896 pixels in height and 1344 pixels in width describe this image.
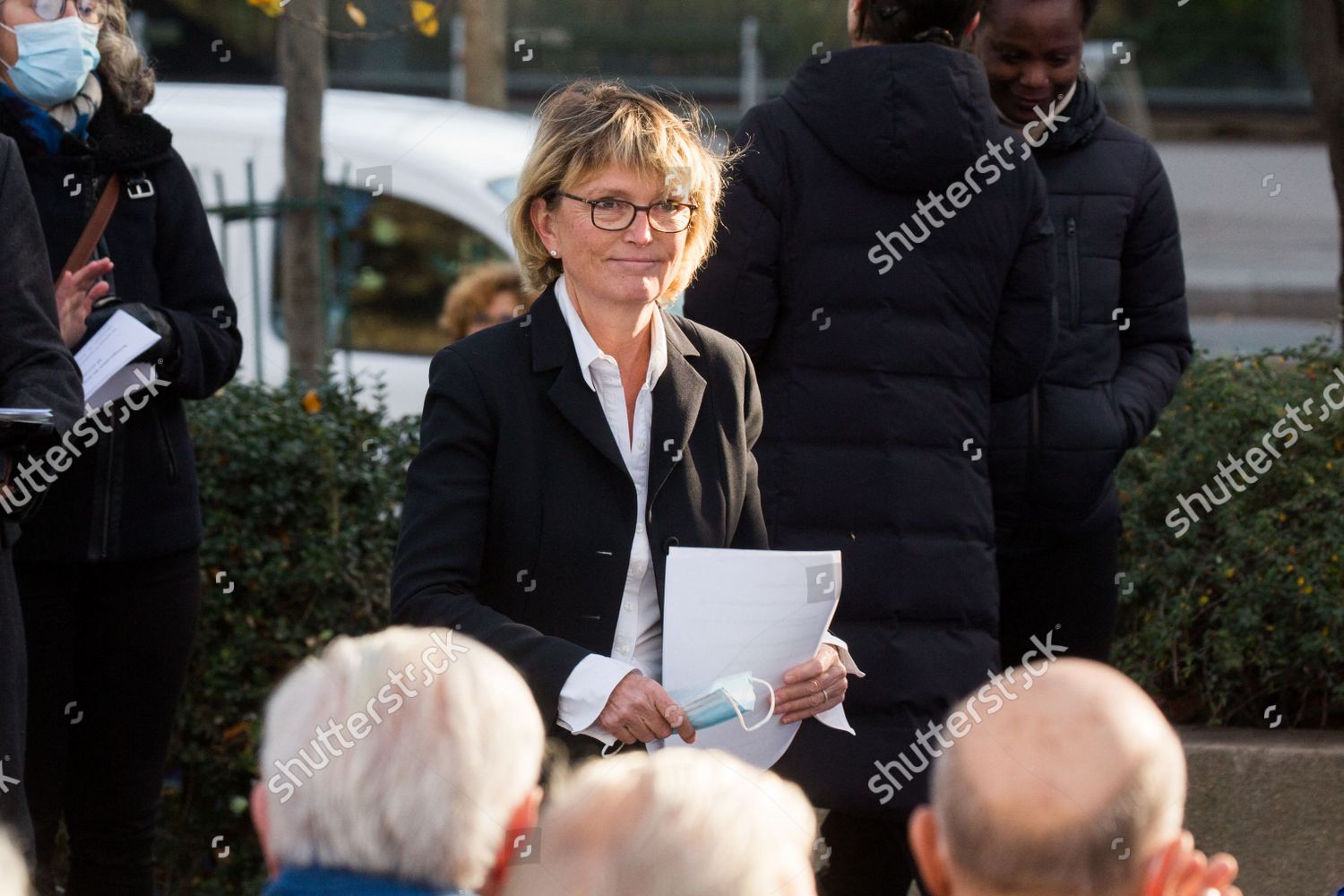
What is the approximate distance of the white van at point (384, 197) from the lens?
7.65 m

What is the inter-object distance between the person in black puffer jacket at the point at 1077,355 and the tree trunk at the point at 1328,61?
6.70ft

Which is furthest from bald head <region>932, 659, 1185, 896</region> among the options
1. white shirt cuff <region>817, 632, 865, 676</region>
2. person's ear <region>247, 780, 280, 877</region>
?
white shirt cuff <region>817, 632, 865, 676</region>

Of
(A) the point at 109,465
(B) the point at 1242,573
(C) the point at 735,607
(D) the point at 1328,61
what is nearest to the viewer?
(C) the point at 735,607

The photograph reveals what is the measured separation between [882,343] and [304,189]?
345 centimetres

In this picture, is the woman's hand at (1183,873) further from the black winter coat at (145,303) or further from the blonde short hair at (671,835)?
the black winter coat at (145,303)

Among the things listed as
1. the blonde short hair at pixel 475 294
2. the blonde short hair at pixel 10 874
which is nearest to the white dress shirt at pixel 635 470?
the blonde short hair at pixel 10 874

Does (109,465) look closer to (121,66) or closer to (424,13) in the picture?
(121,66)

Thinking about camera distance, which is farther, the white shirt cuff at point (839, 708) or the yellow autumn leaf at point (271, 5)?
the yellow autumn leaf at point (271, 5)

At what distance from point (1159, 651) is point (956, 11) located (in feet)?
6.38

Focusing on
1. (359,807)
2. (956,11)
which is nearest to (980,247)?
(956,11)

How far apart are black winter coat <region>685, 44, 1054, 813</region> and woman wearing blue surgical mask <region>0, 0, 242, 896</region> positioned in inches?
45.1

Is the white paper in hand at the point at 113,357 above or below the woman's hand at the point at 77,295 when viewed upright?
below

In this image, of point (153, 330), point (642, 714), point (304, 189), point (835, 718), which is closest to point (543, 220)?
point (642, 714)

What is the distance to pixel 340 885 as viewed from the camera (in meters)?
1.79
